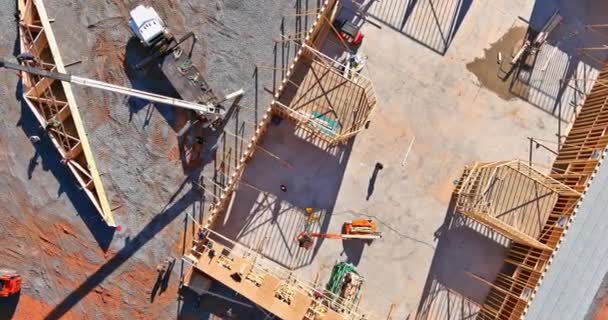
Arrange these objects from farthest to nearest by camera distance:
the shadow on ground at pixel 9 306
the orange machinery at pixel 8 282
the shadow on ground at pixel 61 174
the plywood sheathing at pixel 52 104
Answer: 1. the shadow on ground at pixel 9 306
2. the shadow on ground at pixel 61 174
3. the orange machinery at pixel 8 282
4. the plywood sheathing at pixel 52 104

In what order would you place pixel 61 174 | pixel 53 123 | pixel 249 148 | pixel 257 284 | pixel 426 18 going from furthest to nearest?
pixel 426 18, pixel 249 148, pixel 61 174, pixel 257 284, pixel 53 123

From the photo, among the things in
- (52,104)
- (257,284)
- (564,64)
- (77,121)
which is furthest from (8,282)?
(564,64)

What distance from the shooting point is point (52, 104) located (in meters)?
23.9

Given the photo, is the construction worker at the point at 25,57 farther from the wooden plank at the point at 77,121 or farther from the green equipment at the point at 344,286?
the green equipment at the point at 344,286

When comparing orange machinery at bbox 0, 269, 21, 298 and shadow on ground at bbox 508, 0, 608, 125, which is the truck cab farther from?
shadow on ground at bbox 508, 0, 608, 125

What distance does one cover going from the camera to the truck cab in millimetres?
23266

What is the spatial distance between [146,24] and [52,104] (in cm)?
562

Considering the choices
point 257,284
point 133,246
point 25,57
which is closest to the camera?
point 25,57

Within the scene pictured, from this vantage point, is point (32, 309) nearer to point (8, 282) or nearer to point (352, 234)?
point (8, 282)

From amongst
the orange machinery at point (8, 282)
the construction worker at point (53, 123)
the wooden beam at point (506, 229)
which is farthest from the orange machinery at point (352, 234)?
the orange machinery at point (8, 282)

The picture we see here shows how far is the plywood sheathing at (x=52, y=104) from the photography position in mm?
23609

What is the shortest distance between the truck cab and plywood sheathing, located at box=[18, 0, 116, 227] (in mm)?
3852

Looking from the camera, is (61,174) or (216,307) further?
(216,307)

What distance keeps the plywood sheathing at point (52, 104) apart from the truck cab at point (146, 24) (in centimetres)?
385
